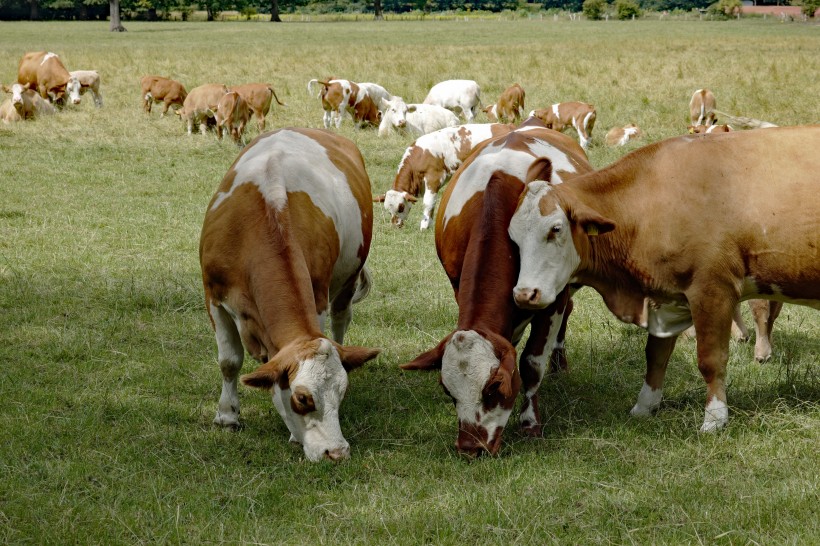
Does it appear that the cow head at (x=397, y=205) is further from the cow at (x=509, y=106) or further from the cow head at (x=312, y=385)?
the cow at (x=509, y=106)

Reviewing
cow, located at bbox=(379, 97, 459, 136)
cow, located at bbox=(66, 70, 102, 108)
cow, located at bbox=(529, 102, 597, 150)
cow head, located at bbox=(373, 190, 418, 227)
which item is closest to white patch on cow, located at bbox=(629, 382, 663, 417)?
cow head, located at bbox=(373, 190, 418, 227)

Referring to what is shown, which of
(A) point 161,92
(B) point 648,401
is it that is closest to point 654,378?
(B) point 648,401

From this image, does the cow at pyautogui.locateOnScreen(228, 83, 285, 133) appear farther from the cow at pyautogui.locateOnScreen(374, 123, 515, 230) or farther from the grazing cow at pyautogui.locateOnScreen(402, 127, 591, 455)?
the grazing cow at pyautogui.locateOnScreen(402, 127, 591, 455)

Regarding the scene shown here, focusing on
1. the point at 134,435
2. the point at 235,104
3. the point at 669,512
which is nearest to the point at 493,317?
the point at 669,512

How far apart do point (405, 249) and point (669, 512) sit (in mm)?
7282

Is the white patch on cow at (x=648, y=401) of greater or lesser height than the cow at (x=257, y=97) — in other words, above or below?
below

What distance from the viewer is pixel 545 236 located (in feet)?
A: 18.8

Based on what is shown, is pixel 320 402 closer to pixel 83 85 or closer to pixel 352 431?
pixel 352 431

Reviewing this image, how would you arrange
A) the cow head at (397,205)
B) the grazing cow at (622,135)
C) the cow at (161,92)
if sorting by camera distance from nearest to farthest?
1. the cow head at (397,205)
2. the grazing cow at (622,135)
3. the cow at (161,92)

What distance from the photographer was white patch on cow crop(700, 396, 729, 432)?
19.4ft

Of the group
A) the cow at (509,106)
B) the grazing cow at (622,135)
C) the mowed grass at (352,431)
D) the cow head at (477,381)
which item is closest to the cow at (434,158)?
the mowed grass at (352,431)

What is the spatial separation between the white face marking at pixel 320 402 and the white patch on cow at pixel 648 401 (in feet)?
7.06

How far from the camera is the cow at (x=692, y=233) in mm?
5789

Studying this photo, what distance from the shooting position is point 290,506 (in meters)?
4.96
